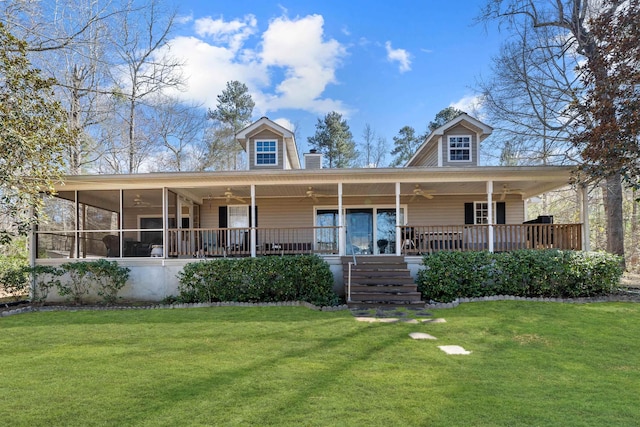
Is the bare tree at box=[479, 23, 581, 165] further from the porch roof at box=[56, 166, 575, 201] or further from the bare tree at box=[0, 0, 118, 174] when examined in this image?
the bare tree at box=[0, 0, 118, 174]

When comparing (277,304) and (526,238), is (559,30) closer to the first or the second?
(526,238)

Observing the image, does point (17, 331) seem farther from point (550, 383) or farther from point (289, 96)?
point (289, 96)

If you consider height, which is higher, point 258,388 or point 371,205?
point 371,205

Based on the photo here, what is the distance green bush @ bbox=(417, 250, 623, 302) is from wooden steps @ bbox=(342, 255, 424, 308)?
0.63 metres

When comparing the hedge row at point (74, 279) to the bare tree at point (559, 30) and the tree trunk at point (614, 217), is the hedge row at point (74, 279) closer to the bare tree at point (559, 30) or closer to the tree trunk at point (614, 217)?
the tree trunk at point (614, 217)

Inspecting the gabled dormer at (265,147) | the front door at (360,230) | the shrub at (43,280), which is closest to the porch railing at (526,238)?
the front door at (360,230)

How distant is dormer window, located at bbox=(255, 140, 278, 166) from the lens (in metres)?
13.5

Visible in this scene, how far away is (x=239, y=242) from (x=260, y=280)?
2156mm

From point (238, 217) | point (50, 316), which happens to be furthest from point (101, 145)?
point (50, 316)

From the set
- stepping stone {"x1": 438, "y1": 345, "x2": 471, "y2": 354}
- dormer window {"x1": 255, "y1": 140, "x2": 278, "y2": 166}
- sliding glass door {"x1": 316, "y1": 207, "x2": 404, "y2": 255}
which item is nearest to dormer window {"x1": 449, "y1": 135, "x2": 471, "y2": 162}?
sliding glass door {"x1": 316, "y1": 207, "x2": 404, "y2": 255}

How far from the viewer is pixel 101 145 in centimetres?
2019

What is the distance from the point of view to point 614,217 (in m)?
13.6

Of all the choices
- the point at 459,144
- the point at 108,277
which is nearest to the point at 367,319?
the point at 108,277

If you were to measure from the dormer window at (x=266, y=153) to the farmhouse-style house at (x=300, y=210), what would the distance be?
0.04 metres
